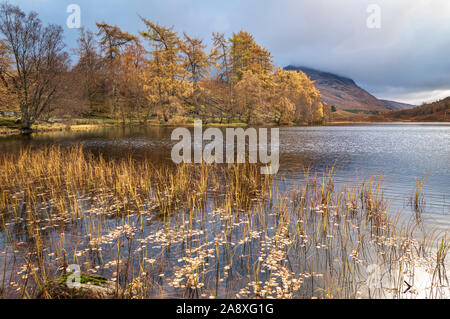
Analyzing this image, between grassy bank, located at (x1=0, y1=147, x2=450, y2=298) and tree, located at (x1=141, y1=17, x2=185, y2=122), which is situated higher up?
tree, located at (x1=141, y1=17, x2=185, y2=122)

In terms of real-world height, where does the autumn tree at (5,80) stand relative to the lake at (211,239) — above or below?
above

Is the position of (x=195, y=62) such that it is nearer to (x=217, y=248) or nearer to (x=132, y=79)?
(x=132, y=79)

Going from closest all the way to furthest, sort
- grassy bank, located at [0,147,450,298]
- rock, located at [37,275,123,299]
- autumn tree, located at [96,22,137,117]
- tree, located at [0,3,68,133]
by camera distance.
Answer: rock, located at [37,275,123,299] → grassy bank, located at [0,147,450,298] → tree, located at [0,3,68,133] → autumn tree, located at [96,22,137,117]

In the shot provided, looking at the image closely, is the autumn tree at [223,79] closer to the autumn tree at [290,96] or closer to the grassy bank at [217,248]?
the autumn tree at [290,96]

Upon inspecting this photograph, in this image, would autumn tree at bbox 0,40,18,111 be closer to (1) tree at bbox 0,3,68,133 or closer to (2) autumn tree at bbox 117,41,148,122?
(1) tree at bbox 0,3,68,133

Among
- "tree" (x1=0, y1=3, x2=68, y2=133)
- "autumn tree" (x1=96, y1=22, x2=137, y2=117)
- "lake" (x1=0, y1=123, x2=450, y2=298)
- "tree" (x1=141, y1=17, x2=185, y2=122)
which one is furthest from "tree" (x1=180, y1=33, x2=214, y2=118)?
"lake" (x1=0, y1=123, x2=450, y2=298)

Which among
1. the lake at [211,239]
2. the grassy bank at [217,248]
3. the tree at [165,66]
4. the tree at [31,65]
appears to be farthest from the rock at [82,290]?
the tree at [165,66]

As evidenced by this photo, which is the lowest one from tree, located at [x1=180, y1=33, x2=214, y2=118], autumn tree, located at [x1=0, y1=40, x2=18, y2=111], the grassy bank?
the grassy bank

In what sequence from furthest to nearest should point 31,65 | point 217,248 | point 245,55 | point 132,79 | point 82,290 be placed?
1. point 245,55
2. point 132,79
3. point 31,65
4. point 217,248
5. point 82,290

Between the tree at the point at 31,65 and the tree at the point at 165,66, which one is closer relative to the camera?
the tree at the point at 31,65

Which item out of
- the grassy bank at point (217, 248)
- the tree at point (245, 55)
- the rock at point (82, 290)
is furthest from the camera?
the tree at point (245, 55)

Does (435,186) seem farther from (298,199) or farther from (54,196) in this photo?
(54,196)

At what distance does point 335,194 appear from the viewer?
35.2 ft

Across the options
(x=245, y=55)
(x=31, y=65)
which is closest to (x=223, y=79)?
(x=245, y=55)
